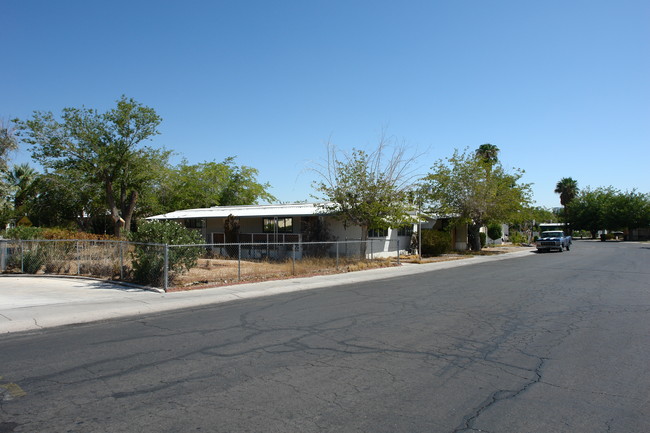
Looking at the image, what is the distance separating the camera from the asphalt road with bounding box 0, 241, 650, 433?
170 inches

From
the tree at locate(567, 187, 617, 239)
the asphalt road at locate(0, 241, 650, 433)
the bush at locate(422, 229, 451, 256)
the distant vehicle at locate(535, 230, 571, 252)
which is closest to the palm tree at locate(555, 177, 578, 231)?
the tree at locate(567, 187, 617, 239)

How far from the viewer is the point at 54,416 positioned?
4.40m

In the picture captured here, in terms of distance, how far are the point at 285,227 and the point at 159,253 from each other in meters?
14.0

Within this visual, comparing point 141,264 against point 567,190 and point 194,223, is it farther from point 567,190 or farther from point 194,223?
point 567,190

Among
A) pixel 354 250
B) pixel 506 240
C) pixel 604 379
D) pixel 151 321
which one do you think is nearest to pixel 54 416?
pixel 151 321

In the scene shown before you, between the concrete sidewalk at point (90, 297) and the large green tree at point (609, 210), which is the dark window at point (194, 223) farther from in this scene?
the large green tree at point (609, 210)

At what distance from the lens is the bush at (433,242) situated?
29.9 metres

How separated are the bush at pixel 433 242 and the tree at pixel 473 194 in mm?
2097

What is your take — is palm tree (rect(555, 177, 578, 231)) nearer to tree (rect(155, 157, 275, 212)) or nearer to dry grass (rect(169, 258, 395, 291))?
tree (rect(155, 157, 275, 212))

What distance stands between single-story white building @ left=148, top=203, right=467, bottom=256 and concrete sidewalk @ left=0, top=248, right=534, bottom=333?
9116 millimetres

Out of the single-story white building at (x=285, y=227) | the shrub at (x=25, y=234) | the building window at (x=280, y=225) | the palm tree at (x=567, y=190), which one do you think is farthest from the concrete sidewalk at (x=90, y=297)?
the palm tree at (x=567, y=190)

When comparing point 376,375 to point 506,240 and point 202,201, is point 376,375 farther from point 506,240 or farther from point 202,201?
point 506,240

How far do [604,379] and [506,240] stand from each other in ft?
181

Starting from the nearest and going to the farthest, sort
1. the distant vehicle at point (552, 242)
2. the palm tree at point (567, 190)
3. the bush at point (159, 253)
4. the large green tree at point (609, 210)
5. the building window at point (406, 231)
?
the bush at point (159, 253)
the building window at point (406, 231)
the distant vehicle at point (552, 242)
the large green tree at point (609, 210)
the palm tree at point (567, 190)
